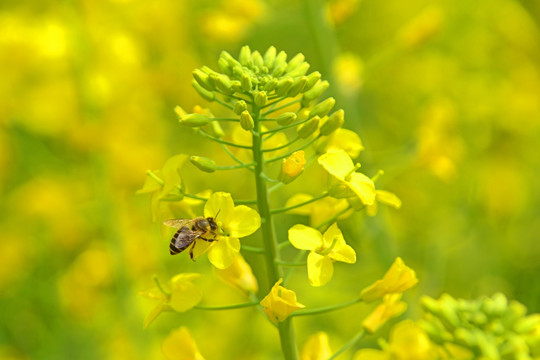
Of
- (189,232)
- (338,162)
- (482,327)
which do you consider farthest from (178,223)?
(482,327)

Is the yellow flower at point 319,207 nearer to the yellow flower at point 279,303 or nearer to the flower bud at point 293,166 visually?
the flower bud at point 293,166

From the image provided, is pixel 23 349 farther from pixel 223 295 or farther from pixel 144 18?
pixel 144 18

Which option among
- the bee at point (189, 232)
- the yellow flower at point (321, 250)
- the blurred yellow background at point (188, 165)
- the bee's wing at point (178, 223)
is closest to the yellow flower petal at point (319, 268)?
the yellow flower at point (321, 250)

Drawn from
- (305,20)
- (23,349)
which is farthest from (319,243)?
(23,349)

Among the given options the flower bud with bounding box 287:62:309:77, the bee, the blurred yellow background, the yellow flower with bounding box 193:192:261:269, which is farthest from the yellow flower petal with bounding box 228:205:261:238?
the blurred yellow background

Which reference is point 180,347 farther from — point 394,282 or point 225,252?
point 394,282

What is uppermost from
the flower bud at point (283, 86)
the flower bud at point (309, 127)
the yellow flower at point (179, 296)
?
the flower bud at point (283, 86)
